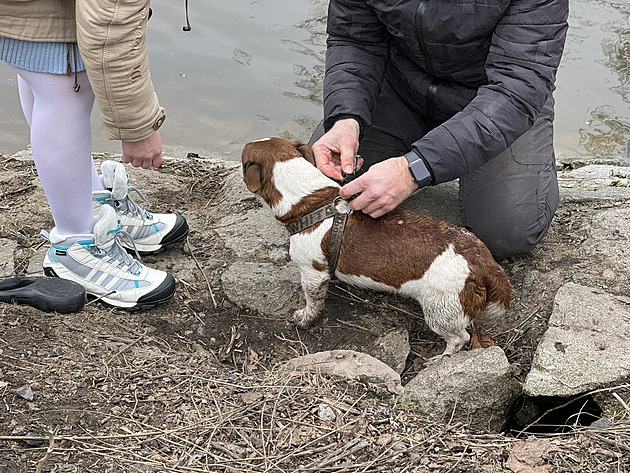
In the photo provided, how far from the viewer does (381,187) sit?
2900 millimetres

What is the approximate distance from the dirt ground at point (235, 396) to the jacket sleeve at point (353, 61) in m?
0.97

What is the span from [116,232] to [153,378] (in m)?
0.96

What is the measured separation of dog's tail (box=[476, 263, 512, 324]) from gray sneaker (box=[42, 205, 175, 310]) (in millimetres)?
1569

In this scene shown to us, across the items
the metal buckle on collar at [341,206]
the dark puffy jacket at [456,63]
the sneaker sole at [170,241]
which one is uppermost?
the dark puffy jacket at [456,63]

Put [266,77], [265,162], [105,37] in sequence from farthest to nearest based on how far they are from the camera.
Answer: [266,77]
[265,162]
[105,37]

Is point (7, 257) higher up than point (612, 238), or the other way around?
point (612, 238)

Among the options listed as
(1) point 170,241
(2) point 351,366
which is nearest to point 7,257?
(1) point 170,241

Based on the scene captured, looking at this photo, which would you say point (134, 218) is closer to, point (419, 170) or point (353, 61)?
point (353, 61)

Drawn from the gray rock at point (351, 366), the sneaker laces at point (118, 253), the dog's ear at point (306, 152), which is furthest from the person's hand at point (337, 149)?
the sneaker laces at point (118, 253)

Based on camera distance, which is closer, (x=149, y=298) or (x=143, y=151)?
(x=143, y=151)

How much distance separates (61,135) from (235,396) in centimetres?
132

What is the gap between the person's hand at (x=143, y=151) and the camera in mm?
2957

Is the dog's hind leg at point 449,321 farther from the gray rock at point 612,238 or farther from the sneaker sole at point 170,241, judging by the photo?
the sneaker sole at point 170,241

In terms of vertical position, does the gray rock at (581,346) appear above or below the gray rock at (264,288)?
above
